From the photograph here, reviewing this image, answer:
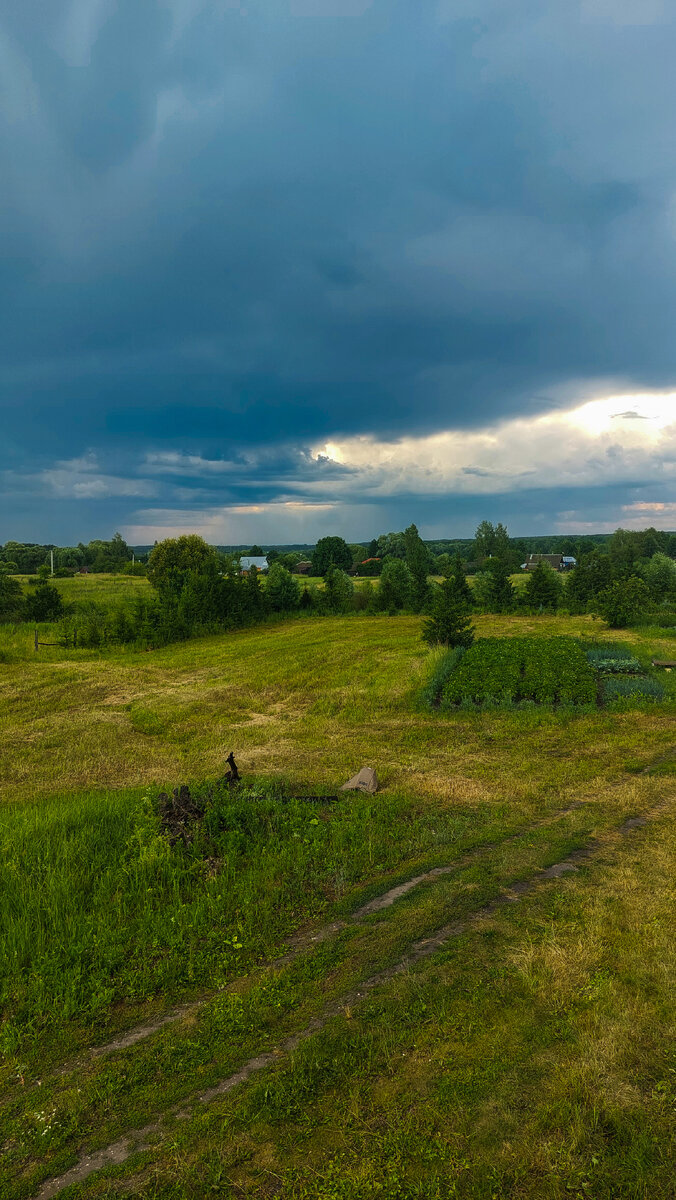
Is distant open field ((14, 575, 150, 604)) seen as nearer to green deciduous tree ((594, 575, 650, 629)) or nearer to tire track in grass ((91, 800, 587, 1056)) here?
green deciduous tree ((594, 575, 650, 629))

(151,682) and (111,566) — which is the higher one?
(111,566)

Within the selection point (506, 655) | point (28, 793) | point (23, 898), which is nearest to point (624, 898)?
point (23, 898)

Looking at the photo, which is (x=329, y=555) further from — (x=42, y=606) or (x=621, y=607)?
(x=621, y=607)

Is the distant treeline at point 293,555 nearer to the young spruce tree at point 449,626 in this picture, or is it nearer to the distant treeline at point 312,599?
the distant treeline at point 312,599

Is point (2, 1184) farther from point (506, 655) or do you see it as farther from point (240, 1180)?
point (506, 655)

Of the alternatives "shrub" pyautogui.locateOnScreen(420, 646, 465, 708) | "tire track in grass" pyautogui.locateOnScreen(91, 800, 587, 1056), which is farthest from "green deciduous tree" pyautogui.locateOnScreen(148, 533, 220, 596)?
"tire track in grass" pyautogui.locateOnScreen(91, 800, 587, 1056)
